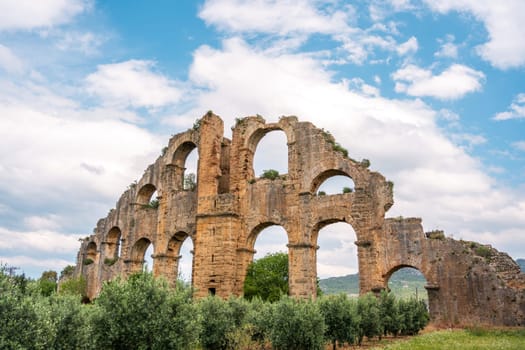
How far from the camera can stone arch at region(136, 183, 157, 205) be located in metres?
26.4

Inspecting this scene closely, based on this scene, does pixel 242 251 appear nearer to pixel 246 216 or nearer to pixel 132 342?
pixel 246 216

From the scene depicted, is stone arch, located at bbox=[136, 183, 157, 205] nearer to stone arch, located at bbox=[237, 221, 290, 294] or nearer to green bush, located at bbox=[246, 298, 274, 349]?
stone arch, located at bbox=[237, 221, 290, 294]

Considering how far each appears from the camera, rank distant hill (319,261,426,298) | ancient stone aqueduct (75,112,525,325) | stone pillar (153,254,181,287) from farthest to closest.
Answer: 1. distant hill (319,261,426,298)
2. stone pillar (153,254,181,287)
3. ancient stone aqueduct (75,112,525,325)

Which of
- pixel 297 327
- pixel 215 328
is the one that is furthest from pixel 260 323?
pixel 297 327

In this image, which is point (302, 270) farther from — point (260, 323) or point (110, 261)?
point (110, 261)

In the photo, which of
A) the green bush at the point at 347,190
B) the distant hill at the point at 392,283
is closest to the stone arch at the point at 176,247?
the green bush at the point at 347,190

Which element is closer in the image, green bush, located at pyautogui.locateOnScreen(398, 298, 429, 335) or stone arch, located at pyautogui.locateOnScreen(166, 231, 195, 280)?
green bush, located at pyautogui.locateOnScreen(398, 298, 429, 335)

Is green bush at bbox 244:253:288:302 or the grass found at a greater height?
green bush at bbox 244:253:288:302

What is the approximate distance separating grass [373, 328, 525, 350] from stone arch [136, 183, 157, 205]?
17413 millimetres

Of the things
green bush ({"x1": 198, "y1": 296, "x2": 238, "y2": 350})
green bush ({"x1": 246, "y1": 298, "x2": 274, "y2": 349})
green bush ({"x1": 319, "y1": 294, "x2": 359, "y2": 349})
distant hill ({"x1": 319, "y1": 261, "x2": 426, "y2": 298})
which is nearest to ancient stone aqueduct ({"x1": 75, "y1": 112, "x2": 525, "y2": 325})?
green bush ({"x1": 319, "y1": 294, "x2": 359, "y2": 349})

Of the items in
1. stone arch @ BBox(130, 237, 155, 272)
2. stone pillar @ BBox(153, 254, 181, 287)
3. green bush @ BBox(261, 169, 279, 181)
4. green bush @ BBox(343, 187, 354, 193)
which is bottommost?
stone pillar @ BBox(153, 254, 181, 287)

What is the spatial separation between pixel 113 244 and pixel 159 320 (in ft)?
74.8

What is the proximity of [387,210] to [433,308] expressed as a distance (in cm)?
401

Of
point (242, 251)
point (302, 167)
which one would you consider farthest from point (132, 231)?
point (302, 167)
